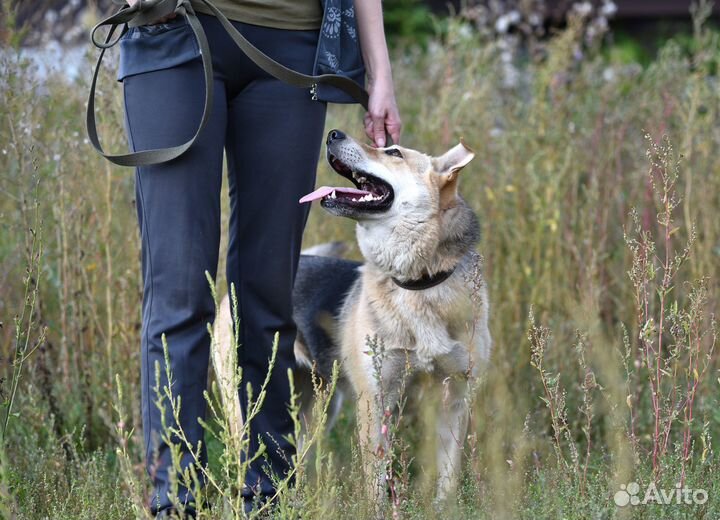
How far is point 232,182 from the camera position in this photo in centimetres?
292

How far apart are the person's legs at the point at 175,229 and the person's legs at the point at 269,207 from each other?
162 millimetres

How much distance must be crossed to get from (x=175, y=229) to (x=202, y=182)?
17 cm

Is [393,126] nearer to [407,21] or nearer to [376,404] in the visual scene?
[376,404]

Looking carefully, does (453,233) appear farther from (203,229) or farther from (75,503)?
(75,503)

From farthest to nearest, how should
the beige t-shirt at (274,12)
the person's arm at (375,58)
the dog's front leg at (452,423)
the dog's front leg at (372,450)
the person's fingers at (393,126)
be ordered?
the dog's front leg at (452,423) → the person's fingers at (393,126) → the person's arm at (375,58) → the beige t-shirt at (274,12) → the dog's front leg at (372,450)

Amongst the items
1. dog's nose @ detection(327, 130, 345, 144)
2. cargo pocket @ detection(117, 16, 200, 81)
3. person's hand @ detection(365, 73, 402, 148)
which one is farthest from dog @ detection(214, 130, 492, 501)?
cargo pocket @ detection(117, 16, 200, 81)

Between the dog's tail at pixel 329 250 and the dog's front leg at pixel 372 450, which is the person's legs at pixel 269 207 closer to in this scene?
the dog's front leg at pixel 372 450

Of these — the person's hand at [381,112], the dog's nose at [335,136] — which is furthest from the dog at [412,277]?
the person's hand at [381,112]

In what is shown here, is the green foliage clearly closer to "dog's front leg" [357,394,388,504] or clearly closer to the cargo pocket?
"dog's front leg" [357,394,388,504]

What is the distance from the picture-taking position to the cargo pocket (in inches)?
102

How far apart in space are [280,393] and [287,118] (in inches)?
38.7

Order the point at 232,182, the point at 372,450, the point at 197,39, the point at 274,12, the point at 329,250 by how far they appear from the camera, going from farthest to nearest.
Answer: the point at 329,250 → the point at 372,450 → the point at 232,182 → the point at 274,12 → the point at 197,39

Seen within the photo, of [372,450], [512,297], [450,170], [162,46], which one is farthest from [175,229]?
[512,297]

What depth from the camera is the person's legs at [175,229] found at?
8.52 ft
